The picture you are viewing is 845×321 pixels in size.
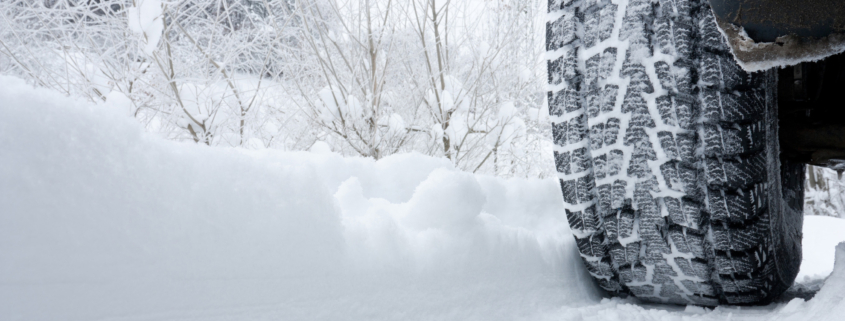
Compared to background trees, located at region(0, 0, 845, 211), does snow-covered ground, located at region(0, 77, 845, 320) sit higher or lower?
lower

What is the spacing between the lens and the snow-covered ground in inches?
14.8

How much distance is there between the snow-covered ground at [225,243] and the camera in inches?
14.8

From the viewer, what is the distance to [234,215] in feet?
1.65

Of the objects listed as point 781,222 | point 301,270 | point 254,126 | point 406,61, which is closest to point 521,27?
point 406,61

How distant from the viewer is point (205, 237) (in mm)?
473

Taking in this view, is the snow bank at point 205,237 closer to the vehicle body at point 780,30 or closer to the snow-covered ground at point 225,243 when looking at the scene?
the snow-covered ground at point 225,243

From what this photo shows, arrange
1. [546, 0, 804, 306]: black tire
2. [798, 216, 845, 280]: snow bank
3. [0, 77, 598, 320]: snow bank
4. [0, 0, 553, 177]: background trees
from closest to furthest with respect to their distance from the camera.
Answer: [0, 77, 598, 320]: snow bank → [546, 0, 804, 306]: black tire → [0, 0, 553, 177]: background trees → [798, 216, 845, 280]: snow bank

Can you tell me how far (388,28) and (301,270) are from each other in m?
1.79

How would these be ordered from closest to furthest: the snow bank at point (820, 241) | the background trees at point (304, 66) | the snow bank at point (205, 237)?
the snow bank at point (205, 237) → the background trees at point (304, 66) → the snow bank at point (820, 241)

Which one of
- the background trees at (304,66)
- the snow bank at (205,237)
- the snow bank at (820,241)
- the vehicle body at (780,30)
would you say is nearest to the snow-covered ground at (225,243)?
the snow bank at (205,237)

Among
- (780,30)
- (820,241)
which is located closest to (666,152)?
(780,30)

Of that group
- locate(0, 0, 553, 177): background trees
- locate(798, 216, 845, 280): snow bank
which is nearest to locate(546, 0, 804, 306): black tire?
locate(0, 0, 553, 177): background trees

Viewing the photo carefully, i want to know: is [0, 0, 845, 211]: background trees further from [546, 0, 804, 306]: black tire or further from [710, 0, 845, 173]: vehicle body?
[710, 0, 845, 173]: vehicle body

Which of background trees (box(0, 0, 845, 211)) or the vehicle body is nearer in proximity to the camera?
the vehicle body
